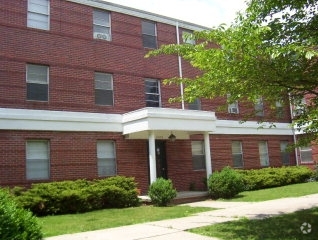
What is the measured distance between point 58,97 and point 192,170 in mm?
7841

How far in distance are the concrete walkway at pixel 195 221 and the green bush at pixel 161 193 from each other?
73.4 inches

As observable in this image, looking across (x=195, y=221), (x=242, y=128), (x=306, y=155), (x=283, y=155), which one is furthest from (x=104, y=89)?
(x=306, y=155)

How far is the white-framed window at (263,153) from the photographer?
974 inches

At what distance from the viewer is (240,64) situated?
7.93 metres

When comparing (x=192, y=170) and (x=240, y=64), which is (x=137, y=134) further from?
(x=240, y=64)

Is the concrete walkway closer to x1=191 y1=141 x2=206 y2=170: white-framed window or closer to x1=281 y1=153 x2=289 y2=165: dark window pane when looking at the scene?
x1=191 y1=141 x2=206 y2=170: white-framed window

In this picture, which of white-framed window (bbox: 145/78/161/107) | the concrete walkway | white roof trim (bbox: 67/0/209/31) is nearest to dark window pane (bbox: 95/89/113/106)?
white-framed window (bbox: 145/78/161/107)

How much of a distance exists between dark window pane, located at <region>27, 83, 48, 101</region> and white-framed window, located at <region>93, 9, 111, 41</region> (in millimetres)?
3598

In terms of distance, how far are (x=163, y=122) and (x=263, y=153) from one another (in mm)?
10327

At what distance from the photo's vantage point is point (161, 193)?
15570mm

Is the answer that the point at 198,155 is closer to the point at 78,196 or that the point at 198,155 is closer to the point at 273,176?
the point at 273,176

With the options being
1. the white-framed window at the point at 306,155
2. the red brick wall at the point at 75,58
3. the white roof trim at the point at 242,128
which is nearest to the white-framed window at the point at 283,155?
the white roof trim at the point at 242,128

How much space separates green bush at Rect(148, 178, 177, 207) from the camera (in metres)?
15.6

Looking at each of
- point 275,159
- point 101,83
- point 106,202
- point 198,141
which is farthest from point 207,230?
point 275,159
